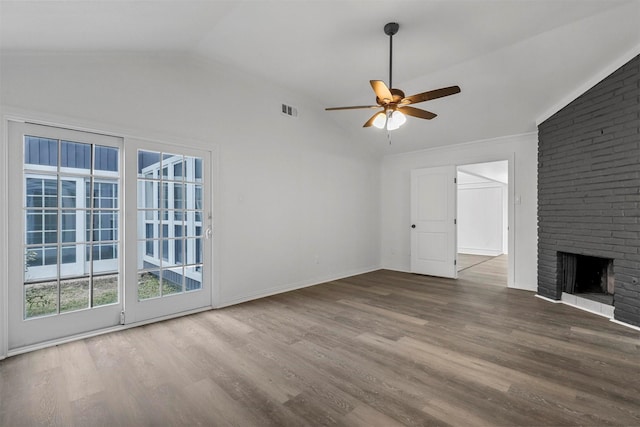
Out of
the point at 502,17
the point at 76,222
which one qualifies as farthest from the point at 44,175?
the point at 502,17

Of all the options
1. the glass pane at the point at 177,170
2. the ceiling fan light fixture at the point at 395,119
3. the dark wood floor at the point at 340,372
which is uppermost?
the ceiling fan light fixture at the point at 395,119

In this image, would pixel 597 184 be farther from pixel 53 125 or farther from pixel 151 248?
pixel 53 125

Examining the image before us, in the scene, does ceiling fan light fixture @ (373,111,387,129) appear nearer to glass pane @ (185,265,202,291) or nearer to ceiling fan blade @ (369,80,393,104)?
ceiling fan blade @ (369,80,393,104)

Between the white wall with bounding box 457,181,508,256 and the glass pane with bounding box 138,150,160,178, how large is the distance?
8643 millimetres

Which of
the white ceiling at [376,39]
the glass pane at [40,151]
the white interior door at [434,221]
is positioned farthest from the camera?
the white interior door at [434,221]

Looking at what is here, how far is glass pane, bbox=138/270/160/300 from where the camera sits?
3.38 metres

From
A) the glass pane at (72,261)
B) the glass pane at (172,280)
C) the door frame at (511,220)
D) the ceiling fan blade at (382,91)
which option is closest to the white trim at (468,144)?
the door frame at (511,220)

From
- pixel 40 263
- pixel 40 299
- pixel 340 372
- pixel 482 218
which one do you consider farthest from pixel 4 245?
pixel 482 218

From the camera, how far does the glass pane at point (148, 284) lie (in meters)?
3.38

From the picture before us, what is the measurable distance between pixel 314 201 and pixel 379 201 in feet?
6.61

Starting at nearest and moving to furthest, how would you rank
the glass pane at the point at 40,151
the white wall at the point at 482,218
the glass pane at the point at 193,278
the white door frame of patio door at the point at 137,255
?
the glass pane at the point at 40,151, the white door frame of patio door at the point at 137,255, the glass pane at the point at 193,278, the white wall at the point at 482,218

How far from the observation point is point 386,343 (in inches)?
112

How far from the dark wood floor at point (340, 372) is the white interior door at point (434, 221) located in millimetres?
2060

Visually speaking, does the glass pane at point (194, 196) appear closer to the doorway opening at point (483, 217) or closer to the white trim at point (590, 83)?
the white trim at point (590, 83)
